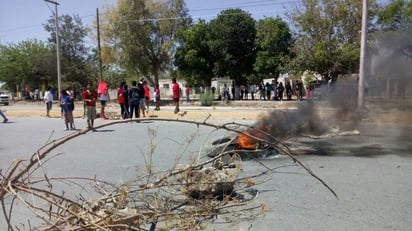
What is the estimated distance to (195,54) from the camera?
1258 inches

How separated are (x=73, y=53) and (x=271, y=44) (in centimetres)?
2358

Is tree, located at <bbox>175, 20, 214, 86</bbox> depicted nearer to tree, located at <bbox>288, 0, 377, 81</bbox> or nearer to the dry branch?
tree, located at <bbox>288, 0, 377, 81</bbox>

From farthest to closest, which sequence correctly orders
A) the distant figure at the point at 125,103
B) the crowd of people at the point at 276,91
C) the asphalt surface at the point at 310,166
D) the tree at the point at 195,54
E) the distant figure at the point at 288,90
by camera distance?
the tree at the point at 195,54 < the distant figure at the point at 288,90 < the crowd of people at the point at 276,91 < the distant figure at the point at 125,103 < the asphalt surface at the point at 310,166

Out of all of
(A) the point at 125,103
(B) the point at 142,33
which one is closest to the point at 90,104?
(A) the point at 125,103

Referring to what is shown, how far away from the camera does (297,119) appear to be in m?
8.11

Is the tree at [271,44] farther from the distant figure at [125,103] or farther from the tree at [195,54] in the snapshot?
the distant figure at [125,103]

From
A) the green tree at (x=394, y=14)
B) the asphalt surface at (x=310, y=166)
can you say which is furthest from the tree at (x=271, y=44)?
the asphalt surface at (x=310, y=166)

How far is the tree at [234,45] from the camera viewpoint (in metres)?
32.6

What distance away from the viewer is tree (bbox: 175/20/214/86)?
104 feet

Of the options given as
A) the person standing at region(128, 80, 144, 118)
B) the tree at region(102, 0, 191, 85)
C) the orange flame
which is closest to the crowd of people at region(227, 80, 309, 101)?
the tree at region(102, 0, 191, 85)

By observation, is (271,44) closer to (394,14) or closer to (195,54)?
(195,54)

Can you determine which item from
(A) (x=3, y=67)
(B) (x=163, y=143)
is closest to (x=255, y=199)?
(B) (x=163, y=143)

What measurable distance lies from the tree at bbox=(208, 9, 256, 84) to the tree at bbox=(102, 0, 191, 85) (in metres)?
3.80

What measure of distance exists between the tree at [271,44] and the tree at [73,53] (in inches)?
813
